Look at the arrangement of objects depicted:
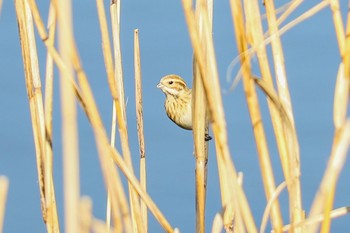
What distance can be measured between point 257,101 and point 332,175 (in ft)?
0.82

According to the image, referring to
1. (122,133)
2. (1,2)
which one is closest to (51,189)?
(122,133)

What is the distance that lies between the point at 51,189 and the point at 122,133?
0.27m

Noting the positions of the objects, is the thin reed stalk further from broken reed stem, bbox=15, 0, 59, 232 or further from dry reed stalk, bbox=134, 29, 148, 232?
dry reed stalk, bbox=134, 29, 148, 232

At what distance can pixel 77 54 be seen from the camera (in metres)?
1.18

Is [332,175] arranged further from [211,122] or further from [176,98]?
[176,98]

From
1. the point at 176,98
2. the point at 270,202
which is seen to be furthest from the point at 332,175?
the point at 176,98

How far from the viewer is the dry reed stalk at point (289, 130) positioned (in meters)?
1.29

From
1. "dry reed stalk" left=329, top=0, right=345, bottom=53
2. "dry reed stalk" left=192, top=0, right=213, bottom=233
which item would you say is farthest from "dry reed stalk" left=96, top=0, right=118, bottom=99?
"dry reed stalk" left=329, top=0, right=345, bottom=53

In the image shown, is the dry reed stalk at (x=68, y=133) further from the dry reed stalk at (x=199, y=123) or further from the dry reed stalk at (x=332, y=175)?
the dry reed stalk at (x=199, y=123)

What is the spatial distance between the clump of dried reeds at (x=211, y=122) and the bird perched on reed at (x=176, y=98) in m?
2.37

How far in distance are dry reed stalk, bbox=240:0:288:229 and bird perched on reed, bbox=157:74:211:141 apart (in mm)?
2654

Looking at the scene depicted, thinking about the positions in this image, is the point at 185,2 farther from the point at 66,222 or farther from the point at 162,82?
the point at 162,82

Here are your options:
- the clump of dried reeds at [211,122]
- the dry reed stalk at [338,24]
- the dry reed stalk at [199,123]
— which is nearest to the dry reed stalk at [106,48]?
the clump of dried reeds at [211,122]

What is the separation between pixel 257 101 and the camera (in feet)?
3.98
